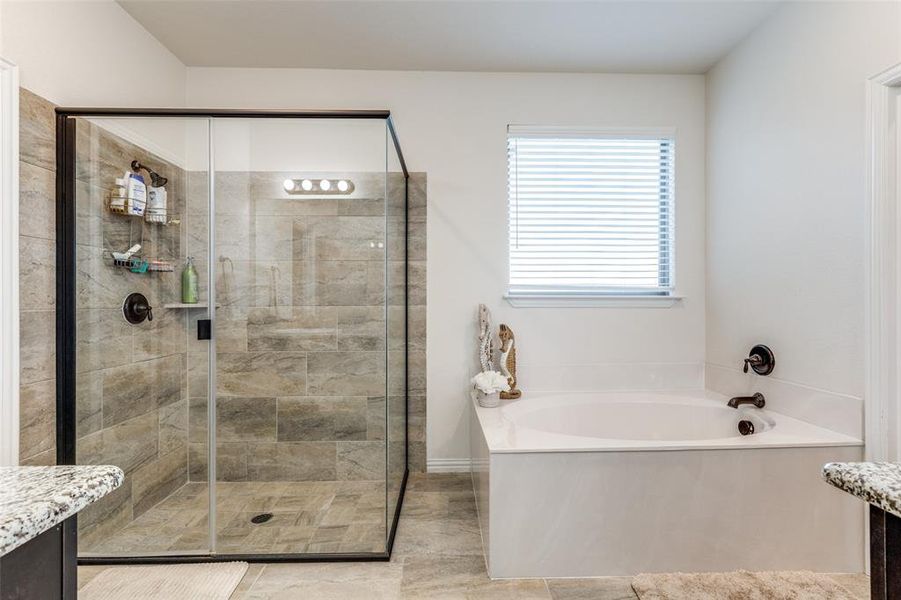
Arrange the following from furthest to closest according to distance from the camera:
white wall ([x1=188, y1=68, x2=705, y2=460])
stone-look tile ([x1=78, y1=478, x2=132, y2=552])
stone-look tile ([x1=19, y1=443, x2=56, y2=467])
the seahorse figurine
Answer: white wall ([x1=188, y1=68, x2=705, y2=460])
the seahorse figurine
stone-look tile ([x1=78, y1=478, x2=132, y2=552])
stone-look tile ([x1=19, y1=443, x2=56, y2=467])

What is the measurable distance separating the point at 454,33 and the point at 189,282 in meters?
1.82

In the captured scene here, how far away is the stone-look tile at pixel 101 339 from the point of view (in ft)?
6.30

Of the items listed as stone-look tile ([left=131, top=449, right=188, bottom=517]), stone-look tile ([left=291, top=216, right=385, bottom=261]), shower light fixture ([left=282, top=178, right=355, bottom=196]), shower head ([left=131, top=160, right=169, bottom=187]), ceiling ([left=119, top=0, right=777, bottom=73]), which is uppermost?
ceiling ([left=119, top=0, right=777, bottom=73])

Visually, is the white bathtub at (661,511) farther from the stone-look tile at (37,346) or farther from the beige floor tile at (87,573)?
the stone-look tile at (37,346)

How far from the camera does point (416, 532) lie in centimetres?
213

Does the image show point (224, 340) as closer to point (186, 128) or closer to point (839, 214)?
point (186, 128)

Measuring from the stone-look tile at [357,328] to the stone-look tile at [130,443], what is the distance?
0.89 meters

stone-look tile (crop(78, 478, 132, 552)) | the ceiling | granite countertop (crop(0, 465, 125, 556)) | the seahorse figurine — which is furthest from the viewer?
the seahorse figurine

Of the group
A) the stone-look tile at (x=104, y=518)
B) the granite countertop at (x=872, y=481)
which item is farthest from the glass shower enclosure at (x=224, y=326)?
the granite countertop at (x=872, y=481)

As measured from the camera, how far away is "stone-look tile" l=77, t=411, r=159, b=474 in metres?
1.97

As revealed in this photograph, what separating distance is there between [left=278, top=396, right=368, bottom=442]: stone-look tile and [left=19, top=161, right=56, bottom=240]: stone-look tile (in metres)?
1.14

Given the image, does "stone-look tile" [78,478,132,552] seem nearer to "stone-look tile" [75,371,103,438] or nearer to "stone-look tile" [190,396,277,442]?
"stone-look tile" [75,371,103,438]

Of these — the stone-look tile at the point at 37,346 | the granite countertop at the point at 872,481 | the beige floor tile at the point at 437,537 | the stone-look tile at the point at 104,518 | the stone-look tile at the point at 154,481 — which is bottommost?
the beige floor tile at the point at 437,537

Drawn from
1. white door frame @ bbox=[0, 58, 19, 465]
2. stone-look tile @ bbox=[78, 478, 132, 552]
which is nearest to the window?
stone-look tile @ bbox=[78, 478, 132, 552]
